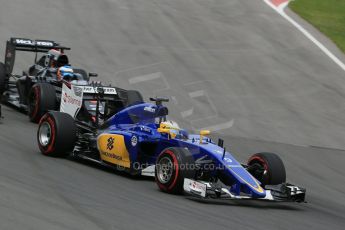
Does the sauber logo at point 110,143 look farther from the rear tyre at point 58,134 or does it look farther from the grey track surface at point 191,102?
the rear tyre at point 58,134

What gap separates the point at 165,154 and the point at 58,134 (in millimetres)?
2321

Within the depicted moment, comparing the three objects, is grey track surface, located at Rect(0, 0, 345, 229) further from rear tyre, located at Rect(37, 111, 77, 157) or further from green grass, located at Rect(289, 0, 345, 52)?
green grass, located at Rect(289, 0, 345, 52)

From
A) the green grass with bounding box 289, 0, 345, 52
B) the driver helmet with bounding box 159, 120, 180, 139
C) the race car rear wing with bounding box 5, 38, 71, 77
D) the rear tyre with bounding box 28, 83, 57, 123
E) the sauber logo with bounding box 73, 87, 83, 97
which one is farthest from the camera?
the green grass with bounding box 289, 0, 345, 52

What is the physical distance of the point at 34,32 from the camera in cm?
2455

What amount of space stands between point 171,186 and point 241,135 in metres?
7.00

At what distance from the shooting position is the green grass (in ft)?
91.4

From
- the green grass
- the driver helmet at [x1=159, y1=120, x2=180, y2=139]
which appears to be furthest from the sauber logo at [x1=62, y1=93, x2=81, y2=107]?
the green grass

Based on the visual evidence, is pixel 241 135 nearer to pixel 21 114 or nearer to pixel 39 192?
pixel 21 114

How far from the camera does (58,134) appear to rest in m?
13.2

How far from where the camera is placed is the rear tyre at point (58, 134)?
43.4ft

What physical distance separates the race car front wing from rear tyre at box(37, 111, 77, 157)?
275 centimetres

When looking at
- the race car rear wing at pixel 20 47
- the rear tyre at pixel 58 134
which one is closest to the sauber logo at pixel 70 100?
the rear tyre at pixel 58 134

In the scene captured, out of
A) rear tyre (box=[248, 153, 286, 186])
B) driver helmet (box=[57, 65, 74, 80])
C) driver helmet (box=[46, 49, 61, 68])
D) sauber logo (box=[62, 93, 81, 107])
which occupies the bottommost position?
rear tyre (box=[248, 153, 286, 186])

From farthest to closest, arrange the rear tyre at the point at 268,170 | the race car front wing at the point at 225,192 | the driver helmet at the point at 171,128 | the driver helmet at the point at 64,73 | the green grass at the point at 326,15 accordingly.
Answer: the green grass at the point at 326,15 < the driver helmet at the point at 64,73 < the driver helmet at the point at 171,128 < the rear tyre at the point at 268,170 < the race car front wing at the point at 225,192
